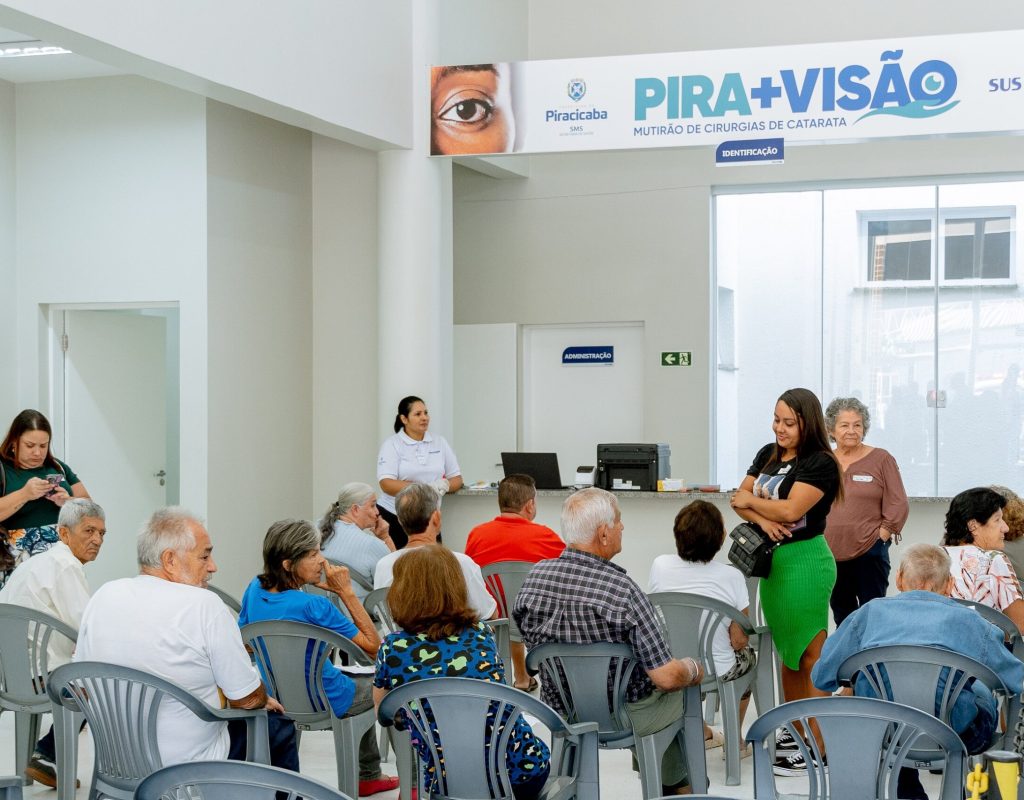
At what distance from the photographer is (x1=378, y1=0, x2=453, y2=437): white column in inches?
315

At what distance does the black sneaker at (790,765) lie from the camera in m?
4.52

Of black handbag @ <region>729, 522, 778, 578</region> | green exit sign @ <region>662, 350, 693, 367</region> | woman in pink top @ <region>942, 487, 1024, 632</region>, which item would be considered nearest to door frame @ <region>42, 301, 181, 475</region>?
green exit sign @ <region>662, 350, 693, 367</region>

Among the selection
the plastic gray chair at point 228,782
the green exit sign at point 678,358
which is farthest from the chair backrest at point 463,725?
the green exit sign at point 678,358

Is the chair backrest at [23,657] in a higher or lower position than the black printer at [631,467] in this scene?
lower

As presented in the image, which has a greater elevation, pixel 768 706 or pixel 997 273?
pixel 997 273

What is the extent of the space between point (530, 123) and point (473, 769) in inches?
213

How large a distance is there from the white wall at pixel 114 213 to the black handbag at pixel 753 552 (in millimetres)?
4040

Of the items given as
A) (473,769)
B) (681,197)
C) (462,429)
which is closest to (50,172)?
(462,429)

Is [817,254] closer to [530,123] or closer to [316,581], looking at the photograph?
[530,123]

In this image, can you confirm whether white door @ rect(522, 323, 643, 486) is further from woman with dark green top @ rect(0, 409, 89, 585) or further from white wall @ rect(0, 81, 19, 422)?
woman with dark green top @ rect(0, 409, 89, 585)

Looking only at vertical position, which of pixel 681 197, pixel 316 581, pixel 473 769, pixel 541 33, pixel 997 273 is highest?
pixel 541 33

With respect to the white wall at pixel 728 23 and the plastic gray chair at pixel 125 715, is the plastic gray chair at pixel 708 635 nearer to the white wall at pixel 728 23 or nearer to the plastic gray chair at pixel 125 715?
the plastic gray chair at pixel 125 715

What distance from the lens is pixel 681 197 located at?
32.6 ft

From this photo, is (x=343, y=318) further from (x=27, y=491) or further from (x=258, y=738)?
(x=258, y=738)
